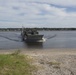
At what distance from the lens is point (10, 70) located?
1047cm

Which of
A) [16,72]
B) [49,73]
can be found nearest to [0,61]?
[16,72]

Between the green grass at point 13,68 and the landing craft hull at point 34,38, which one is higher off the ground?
the green grass at point 13,68

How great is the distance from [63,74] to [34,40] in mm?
43826

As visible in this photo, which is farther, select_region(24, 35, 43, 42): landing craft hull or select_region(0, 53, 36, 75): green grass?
select_region(24, 35, 43, 42): landing craft hull

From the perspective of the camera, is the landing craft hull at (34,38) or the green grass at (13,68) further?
the landing craft hull at (34,38)

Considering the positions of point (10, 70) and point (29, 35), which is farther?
point (29, 35)

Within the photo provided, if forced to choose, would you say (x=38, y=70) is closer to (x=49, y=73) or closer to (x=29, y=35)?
(x=49, y=73)

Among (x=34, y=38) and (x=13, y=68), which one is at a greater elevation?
(x=13, y=68)

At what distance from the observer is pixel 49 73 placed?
10.6 m

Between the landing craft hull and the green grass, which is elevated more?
the green grass

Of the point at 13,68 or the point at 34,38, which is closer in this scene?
the point at 13,68

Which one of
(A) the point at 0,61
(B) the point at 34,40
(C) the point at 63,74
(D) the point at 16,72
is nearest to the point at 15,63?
(A) the point at 0,61

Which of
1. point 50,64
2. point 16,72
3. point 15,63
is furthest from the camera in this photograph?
point 50,64

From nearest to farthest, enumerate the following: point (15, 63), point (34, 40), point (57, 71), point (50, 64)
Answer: point (57, 71) → point (15, 63) → point (50, 64) → point (34, 40)
